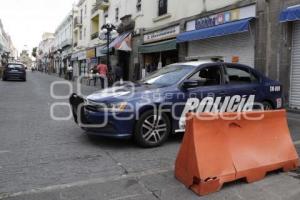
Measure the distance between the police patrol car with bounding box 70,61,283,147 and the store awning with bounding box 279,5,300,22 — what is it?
10.9 ft

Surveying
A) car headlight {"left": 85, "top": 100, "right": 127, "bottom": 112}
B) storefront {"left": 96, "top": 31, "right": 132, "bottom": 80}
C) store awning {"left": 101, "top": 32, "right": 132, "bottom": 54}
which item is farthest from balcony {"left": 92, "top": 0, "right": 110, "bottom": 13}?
car headlight {"left": 85, "top": 100, "right": 127, "bottom": 112}

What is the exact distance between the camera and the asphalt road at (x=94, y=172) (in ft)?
14.4

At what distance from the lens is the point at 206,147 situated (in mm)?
4547

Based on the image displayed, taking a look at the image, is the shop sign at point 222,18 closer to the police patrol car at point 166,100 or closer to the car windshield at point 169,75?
the police patrol car at point 166,100

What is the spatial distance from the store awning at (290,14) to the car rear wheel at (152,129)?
5.63m

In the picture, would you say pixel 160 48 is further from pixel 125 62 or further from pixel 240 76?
pixel 240 76

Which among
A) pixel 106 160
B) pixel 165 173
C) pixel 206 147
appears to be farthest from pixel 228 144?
pixel 106 160

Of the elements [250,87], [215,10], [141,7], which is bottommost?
[250,87]

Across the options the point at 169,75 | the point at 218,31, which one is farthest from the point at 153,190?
the point at 218,31

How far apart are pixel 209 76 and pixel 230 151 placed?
2.71m

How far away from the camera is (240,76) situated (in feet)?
24.9

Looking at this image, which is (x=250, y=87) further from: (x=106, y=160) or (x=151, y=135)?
(x=106, y=160)

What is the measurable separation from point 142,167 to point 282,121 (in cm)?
213

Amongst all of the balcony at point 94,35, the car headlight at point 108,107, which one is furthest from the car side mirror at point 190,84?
the balcony at point 94,35
